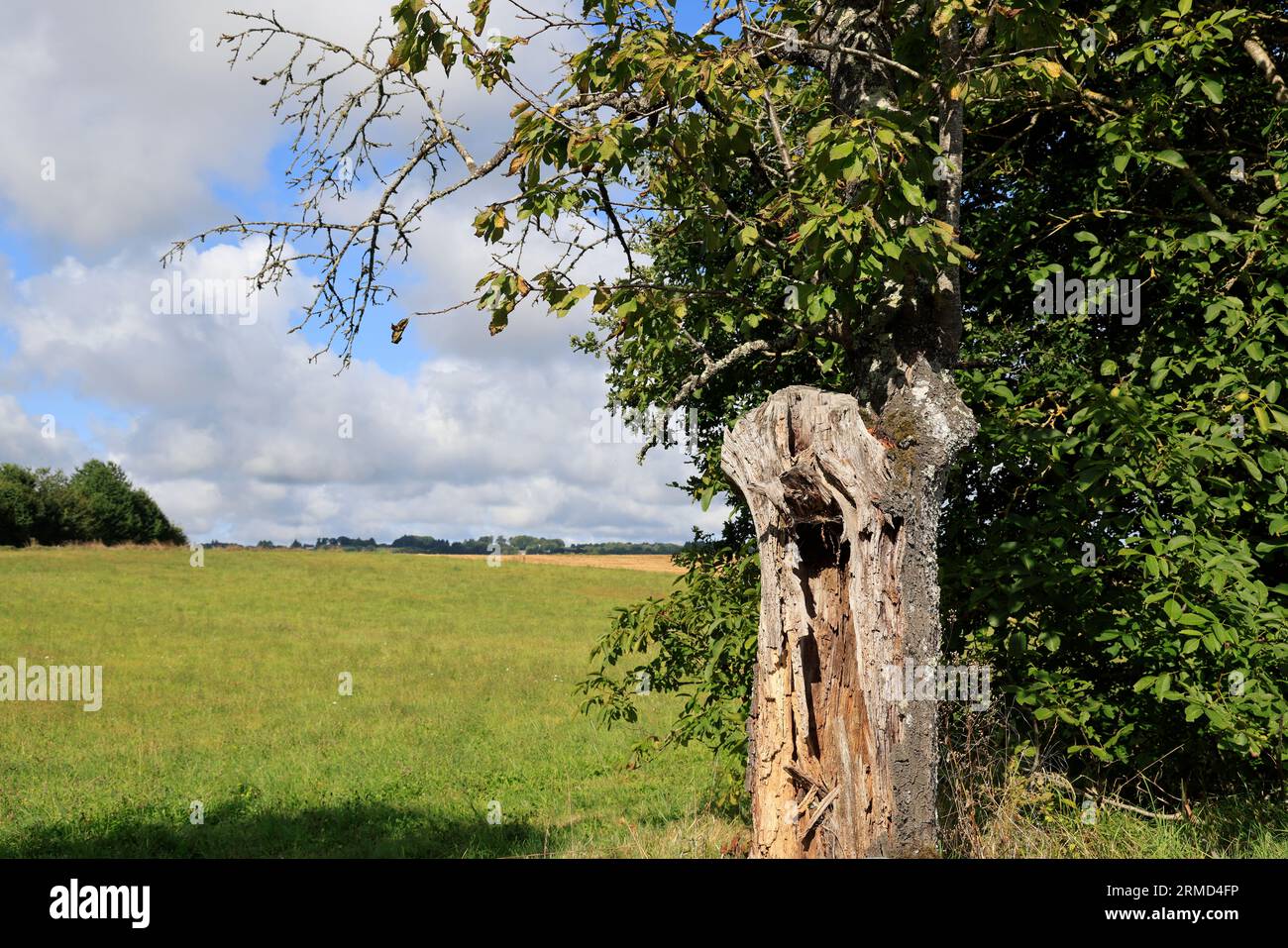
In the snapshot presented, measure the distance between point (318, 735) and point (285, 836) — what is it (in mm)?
6956

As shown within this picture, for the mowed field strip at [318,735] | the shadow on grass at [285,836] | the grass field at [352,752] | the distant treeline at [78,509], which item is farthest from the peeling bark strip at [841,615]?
the distant treeline at [78,509]

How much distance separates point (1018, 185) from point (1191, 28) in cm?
206

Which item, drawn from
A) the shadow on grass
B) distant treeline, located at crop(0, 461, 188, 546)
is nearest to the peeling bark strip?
the shadow on grass

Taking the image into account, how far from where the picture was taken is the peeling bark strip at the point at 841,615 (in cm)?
581

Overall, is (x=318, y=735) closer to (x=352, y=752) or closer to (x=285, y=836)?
(x=352, y=752)

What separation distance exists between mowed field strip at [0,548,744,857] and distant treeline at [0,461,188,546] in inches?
1971

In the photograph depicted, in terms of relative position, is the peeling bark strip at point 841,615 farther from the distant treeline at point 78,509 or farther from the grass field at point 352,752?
the distant treeline at point 78,509

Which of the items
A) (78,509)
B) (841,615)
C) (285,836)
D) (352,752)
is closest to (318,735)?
(352,752)

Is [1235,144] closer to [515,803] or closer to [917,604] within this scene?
[917,604]

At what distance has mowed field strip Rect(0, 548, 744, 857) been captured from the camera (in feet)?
33.6

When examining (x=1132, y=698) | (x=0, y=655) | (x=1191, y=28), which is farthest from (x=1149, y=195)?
(x=0, y=655)

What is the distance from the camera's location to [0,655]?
2330 cm

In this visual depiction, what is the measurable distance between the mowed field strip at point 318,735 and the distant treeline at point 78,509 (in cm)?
5005

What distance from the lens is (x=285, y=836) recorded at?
10.4 meters
